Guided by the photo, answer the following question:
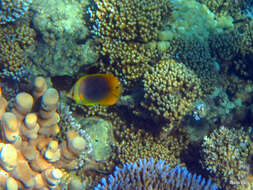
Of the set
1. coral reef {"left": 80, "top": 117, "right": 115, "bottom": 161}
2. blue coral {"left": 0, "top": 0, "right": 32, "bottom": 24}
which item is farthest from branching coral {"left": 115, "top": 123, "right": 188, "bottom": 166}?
blue coral {"left": 0, "top": 0, "right": 32, "bottom": 24}

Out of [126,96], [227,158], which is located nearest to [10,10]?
[126,96]

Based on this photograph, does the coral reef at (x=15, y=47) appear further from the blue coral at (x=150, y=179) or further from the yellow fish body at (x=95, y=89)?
the blue coral at (x=150, y=179)

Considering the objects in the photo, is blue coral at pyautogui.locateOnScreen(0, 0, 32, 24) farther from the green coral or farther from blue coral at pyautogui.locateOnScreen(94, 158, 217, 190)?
blue coral at pyautogui.locateOnScreen(94, 158, 217, 190)

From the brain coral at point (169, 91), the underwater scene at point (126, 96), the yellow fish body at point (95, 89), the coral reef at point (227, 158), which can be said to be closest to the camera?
the yellow fish body at point (95, 89)

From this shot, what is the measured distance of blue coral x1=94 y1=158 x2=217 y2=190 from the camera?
11.8ft

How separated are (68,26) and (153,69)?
74.1 inches

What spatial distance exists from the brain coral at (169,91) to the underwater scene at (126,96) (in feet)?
0.06

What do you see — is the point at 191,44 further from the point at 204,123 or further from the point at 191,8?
the point at 204,123

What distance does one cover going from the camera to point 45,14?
4.25 m

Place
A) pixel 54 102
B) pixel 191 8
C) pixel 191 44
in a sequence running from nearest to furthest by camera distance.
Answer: pixel 54 102 < pixel 191 44 < pixel 191 8

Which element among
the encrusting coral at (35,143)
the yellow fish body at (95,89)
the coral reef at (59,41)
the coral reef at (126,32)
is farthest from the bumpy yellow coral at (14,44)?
the yellow fish body at (95,89)

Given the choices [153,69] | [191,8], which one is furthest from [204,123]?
[191,8]

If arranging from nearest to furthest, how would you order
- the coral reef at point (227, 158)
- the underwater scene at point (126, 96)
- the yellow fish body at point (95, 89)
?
the yellow fish body at point (95, 89), the underwater scene at point (126, 96), the coral reef at point (227, 158)

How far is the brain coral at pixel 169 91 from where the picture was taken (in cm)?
377
